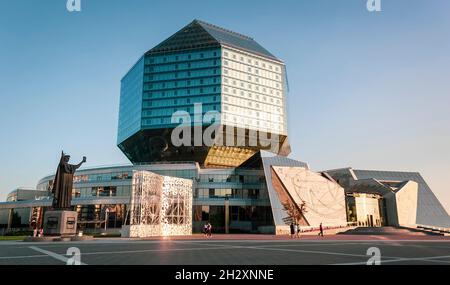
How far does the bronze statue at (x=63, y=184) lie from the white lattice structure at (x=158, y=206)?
8.44 meters

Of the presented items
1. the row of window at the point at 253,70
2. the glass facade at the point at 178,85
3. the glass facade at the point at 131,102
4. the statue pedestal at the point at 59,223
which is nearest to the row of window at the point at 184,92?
the glass facade at the point at 178,85

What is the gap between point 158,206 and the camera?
44219mm

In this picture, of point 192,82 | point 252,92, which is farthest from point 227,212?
point 252,92

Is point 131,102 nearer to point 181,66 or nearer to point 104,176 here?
point 181,66

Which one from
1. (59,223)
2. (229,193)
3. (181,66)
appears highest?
(181,66)

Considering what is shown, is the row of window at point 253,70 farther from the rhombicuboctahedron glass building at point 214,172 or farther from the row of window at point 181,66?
the row of window at point 181,66

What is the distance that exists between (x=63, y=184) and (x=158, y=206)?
1402 centimetres

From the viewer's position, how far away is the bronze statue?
32188mm

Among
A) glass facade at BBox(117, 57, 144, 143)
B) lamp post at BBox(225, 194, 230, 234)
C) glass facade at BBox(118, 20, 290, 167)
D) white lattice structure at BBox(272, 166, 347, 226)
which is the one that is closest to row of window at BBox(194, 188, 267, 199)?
lamp post at BBox(225, 194, 230, 234)

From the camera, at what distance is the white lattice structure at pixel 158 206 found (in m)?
40.6

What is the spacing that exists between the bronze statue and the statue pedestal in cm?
73

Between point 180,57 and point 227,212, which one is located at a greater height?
point 180,57

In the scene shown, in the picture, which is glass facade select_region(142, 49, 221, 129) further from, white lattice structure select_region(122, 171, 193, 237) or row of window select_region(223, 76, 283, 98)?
white lattice structure select_region(122, 171, 193, 237)
